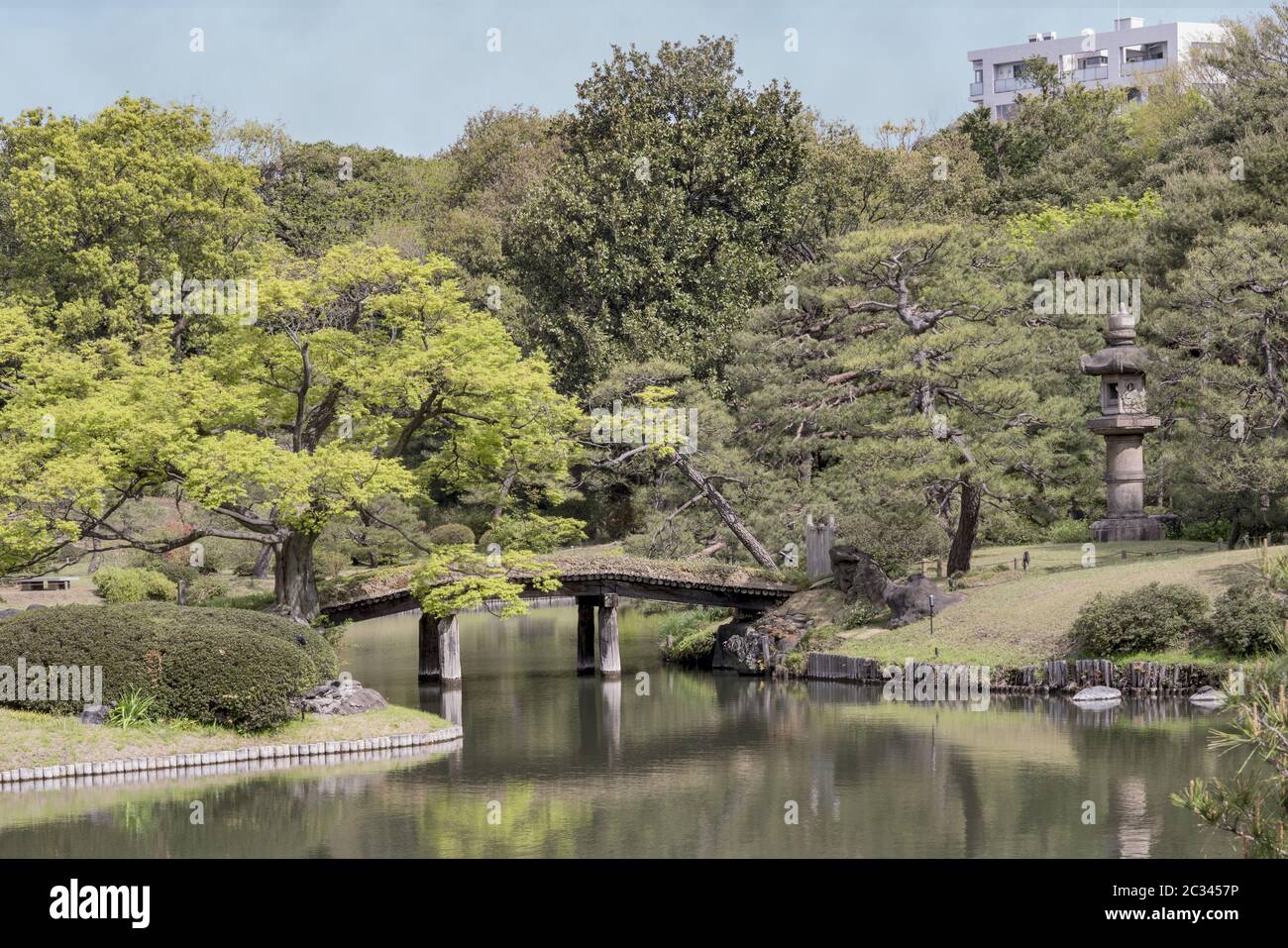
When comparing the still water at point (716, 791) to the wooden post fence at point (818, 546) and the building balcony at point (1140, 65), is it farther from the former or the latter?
the building balcony at point (1140, 65)

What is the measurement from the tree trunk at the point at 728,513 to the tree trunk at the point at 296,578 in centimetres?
1101

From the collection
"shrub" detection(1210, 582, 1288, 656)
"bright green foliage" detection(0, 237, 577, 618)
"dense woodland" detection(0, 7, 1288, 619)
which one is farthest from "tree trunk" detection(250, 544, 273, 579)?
"shrub" detection(1210, 582, 1288, 656)

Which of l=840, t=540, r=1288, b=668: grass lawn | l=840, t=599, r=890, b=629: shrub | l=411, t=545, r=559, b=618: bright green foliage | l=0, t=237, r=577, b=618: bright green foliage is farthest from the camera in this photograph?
l=840, t=599, r=890, b=629: shrub

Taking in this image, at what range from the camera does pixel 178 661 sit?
26.8 m

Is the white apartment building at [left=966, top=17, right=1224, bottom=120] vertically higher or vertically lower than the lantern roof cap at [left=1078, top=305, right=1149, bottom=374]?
higher

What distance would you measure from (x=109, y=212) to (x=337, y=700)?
1391 inches

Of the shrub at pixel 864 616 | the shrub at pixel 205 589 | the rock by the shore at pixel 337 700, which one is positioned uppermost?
the shrub at pixel 205 589

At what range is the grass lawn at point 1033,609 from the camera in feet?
111

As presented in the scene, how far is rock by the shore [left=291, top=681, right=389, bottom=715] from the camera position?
28.5 m

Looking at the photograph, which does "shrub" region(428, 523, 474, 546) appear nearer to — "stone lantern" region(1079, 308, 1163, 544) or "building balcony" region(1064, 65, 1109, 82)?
"stone lantern" region(1079, 308, 1163, 544)

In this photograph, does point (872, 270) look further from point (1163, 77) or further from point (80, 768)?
point (1163, 77)

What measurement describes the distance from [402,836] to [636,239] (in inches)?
Answer: 1503

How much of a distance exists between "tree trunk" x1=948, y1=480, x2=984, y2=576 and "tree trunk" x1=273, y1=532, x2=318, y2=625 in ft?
53.8

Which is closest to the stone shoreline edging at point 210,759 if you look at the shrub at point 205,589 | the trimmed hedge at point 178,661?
the trimmed hedge at point 178,661
